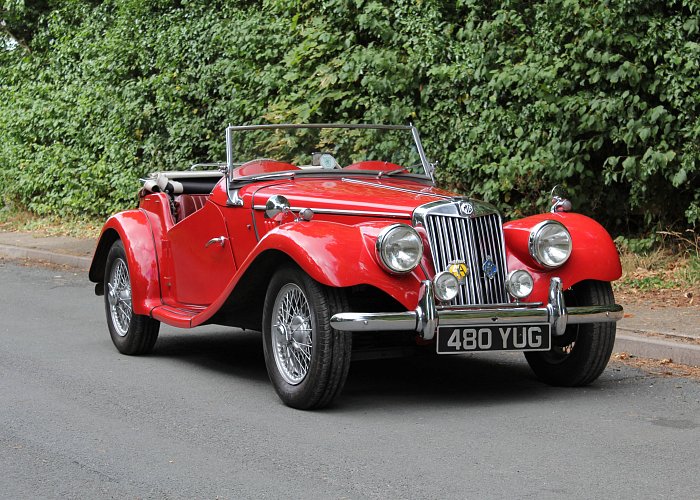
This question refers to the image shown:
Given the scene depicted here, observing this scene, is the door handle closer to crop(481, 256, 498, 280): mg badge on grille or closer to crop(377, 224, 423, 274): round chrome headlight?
crop(377, 224, 423, 274): round chrome headlight

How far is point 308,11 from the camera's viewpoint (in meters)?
13.9

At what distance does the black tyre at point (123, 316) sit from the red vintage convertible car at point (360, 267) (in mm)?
33

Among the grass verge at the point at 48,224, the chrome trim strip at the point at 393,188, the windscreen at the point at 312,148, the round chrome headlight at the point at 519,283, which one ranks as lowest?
the grass verge at the point at 48,224

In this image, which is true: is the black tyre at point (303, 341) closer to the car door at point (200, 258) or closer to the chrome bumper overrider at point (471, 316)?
the chrome bumper overrider at point (471, 316)

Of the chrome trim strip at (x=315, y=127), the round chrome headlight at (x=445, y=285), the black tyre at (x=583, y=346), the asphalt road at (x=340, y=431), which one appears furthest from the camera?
the chrome trim strip at (x=315, y=127)

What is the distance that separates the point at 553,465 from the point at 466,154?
682 centimetres

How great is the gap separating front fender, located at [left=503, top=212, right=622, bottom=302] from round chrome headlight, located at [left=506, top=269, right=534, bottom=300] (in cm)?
6

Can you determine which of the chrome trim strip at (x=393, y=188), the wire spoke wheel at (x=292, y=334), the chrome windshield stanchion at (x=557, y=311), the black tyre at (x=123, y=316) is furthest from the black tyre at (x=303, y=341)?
the black tyre at (x=123, y=316)

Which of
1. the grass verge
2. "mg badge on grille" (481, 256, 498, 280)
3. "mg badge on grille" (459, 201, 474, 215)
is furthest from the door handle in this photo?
the grass verge

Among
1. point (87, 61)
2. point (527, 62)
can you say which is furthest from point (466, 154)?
point (87, 61)

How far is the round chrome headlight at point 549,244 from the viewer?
6.64 m

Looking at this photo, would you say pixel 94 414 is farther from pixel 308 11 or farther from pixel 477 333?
pixel 308 11

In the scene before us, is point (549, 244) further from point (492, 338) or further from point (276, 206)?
point (276, 206)

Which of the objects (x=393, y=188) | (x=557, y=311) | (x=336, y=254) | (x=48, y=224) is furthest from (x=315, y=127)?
(x=48, y=224)
